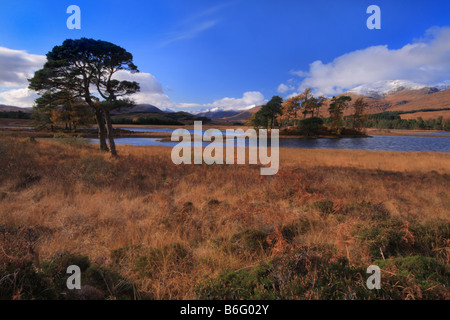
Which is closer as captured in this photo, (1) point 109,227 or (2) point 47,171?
(1) point 109,227

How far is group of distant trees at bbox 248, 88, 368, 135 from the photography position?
71.3 metres

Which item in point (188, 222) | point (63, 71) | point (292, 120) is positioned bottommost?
point (188, 222)

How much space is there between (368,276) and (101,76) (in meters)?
21.8

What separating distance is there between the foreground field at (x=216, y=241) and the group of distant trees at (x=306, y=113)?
6973 cm

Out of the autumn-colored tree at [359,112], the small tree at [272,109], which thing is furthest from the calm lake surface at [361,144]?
the small tree at [272,109]

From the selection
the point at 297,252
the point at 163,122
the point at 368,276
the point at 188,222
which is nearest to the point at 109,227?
the point at 188,222

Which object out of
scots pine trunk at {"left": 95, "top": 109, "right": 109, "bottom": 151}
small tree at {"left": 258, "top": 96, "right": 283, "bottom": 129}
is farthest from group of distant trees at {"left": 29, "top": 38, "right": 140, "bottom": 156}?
small tree at {"left": 258, "top": 96, "right": 283, "bottom": 129}

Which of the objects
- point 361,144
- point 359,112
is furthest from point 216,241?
point 359,112

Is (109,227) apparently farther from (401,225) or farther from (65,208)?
(401,225)

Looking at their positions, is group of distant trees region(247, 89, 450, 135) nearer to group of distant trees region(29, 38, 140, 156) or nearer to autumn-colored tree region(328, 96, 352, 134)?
autumn-colored tree region(328, 96, 352, 134)

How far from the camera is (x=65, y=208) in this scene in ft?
18.8
